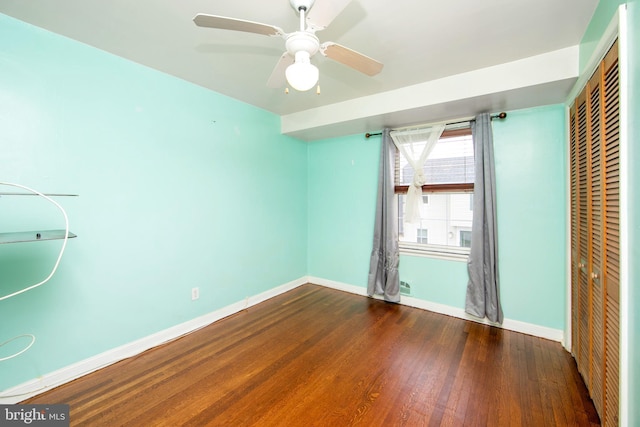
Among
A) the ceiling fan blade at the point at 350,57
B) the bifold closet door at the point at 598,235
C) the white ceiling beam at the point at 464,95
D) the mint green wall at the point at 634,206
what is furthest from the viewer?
the white ceiling beam at the point at 464,95

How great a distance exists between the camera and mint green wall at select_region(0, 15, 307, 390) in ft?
5.69

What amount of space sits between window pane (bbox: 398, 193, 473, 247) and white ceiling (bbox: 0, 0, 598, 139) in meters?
0.96

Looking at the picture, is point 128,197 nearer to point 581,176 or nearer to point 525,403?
point 525,403

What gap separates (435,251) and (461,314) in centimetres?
73

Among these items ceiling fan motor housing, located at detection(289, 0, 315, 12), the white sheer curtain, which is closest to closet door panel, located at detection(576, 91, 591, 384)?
the white sheer curtain

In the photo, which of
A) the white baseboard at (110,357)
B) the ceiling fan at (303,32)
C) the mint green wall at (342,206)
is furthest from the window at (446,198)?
the white baseboard at (110,357)

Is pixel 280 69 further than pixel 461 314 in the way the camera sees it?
No

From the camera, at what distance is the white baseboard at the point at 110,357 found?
5.65 ft

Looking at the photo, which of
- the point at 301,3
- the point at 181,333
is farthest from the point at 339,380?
the point at 301,3

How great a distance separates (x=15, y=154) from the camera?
1.71m

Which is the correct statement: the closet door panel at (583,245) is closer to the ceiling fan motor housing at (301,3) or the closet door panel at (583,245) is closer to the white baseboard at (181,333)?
the white baseboard at (181,333)

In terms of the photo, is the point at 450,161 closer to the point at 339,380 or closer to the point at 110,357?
the point at 339,380

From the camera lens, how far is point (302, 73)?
1329mm

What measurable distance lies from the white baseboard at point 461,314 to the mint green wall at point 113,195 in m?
1.40
